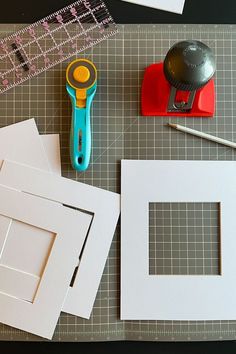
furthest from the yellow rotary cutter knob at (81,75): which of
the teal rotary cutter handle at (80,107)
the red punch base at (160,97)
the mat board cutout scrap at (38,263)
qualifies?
the mat board cutout scrap at (38,263)

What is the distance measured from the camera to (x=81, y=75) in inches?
32.1

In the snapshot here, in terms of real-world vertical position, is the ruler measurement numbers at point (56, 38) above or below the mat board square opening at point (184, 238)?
above

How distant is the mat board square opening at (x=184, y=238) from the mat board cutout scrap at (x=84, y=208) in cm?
9

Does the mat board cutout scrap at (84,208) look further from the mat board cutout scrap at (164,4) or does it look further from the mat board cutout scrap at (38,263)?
the mat board cutout scrap at (164,4)

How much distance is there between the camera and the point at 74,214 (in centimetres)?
82

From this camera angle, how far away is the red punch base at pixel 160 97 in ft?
2.72

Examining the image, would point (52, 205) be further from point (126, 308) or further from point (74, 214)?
point (126, 308)

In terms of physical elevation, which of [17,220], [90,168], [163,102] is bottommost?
[17,220]

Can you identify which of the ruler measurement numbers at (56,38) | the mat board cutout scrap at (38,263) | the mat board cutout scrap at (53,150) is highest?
Result: the ruler measurement numbers at (56,38)

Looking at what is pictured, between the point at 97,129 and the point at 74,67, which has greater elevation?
the point at 74,67

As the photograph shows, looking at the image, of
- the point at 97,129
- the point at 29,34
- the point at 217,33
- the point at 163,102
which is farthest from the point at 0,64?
the point at 217,33

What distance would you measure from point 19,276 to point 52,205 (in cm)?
Result: 15

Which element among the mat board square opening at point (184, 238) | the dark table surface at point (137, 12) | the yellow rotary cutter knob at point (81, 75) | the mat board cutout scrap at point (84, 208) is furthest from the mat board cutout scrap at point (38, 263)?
the dark table surface at point (137, 12)

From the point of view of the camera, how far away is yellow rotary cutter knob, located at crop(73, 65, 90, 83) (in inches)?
32.1
